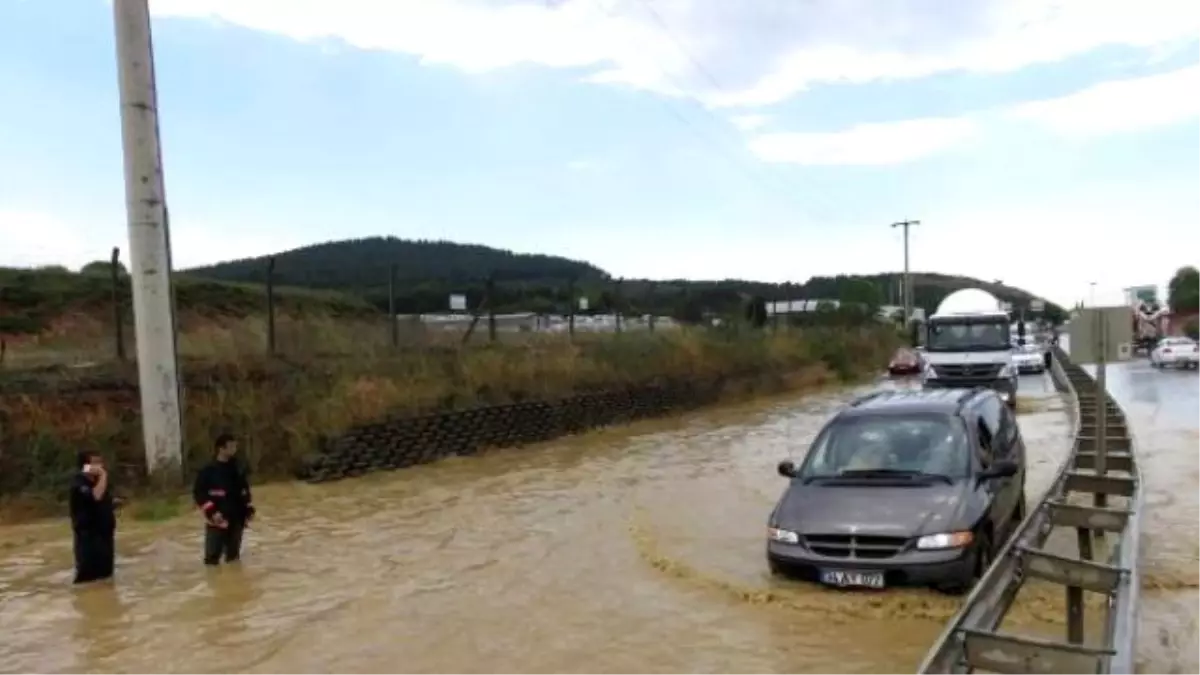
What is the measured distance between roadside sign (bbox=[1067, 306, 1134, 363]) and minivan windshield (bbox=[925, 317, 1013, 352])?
17.8 meters

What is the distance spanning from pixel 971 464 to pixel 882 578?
1709 millimetres

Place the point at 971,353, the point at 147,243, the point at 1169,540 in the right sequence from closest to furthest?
the point at 1169,540 < the point at 147,243 < the point at 971,353

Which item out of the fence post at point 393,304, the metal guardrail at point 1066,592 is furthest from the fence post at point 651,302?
the metal guardrail at point 1066,592

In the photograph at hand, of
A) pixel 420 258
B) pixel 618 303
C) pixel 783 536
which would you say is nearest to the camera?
pixel 783 536

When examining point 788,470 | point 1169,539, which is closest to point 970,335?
point 1169,539

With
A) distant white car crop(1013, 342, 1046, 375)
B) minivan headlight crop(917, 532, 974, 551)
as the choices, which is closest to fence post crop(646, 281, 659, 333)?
distant white car crop(1013, 342, 1046, 375)

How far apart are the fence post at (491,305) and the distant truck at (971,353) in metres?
11.6

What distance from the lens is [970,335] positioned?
2914 centimetres

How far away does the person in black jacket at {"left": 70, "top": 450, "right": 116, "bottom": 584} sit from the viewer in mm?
10070

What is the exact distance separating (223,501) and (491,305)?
16.3 m

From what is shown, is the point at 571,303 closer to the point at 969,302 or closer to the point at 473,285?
the point at 473,285

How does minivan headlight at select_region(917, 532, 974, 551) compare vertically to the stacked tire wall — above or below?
above

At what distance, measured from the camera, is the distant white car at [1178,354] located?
4656 centimetres

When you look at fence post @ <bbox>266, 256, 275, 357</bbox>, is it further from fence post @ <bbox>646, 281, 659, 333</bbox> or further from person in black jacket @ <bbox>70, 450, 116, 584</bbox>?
fence post @ <bbox>646, 281, 659, 333</bbox>
